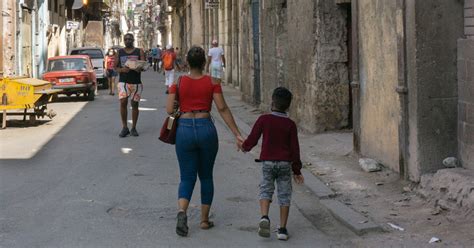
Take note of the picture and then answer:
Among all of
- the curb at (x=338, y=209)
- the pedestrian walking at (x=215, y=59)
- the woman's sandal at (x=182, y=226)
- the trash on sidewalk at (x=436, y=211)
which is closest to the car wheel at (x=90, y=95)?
the pedestrian walking at (x=215, y=59)

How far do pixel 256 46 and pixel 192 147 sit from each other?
1268 centimetres

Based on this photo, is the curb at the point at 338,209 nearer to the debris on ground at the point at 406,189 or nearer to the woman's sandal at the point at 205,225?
the debris on ground at the point at 406,189

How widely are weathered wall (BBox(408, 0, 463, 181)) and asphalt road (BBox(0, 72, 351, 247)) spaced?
1.47 meters

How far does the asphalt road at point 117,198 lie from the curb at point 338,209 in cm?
14

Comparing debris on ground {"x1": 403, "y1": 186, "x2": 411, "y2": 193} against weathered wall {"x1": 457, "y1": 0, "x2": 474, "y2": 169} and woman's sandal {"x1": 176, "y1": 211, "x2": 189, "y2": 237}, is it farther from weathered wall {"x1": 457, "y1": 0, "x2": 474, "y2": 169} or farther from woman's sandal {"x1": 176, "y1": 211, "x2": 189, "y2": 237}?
woman's sandal {"x1": 176, "y1": 211, "x2": 189, "y2": 237}

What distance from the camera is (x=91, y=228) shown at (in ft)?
21.4

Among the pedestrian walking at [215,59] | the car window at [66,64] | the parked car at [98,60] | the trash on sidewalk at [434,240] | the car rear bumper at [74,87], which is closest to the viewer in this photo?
the trash on sidewalk at [434,240]

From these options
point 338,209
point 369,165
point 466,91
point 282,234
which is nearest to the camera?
point 282,234

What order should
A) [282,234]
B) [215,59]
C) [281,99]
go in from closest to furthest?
1. [281,99]
2. [282,234]
3. [215,59]

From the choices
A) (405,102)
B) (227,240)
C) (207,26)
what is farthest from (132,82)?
(207,26)

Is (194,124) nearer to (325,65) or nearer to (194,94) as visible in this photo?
(194,94)

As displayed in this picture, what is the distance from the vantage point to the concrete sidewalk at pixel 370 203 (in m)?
6.23

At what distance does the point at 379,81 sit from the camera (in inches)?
364

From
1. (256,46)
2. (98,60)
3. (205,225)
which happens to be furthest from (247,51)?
(205,225)
